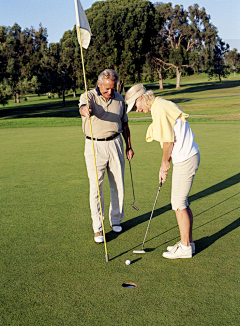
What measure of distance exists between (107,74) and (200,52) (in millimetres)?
71955

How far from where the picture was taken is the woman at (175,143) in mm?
3834

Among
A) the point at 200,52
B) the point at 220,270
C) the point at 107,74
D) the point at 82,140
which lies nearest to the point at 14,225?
the point at 107,74

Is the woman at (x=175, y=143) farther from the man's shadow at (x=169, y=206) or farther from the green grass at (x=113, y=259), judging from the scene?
the man's shadow at (x=169, y=206)

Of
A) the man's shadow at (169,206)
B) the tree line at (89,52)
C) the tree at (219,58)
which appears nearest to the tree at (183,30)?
the tree at (219,58)

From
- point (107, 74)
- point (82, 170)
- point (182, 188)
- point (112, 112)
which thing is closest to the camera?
point (182, 188)

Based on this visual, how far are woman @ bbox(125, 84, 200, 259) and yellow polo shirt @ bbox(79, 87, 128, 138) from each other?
3.10 feet

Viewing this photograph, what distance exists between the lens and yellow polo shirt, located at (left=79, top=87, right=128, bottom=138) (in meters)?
4.93

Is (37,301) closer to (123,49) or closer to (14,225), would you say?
(14,225)


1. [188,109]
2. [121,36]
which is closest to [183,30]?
[121,36]

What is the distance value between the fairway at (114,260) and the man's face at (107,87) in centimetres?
191

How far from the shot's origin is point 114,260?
4215 mm

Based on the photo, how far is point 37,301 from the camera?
132 inches

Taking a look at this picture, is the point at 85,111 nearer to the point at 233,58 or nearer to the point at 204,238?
the point at 204,238

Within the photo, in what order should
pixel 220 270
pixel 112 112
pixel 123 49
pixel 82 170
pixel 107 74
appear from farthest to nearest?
pixel 123 49
pixel 82 170
pixel 112 112
pixel 107 74
pixel 220 270
